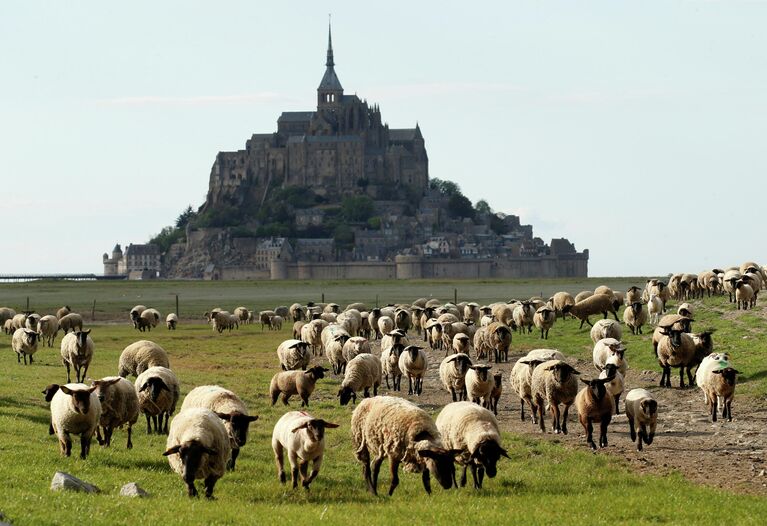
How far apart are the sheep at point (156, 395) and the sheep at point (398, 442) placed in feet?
16.6

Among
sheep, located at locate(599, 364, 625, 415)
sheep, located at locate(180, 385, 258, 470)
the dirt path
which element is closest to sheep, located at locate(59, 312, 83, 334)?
the dirt path

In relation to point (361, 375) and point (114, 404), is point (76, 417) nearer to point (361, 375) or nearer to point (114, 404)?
point (114, 404)

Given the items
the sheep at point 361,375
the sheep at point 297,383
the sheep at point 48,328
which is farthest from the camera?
→ the sheep at point 48,328

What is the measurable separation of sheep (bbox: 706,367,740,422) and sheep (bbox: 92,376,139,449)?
10110mm

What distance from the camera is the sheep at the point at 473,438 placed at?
14.2 m

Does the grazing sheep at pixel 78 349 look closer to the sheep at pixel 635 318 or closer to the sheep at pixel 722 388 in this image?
the sheep at pixel 722 388

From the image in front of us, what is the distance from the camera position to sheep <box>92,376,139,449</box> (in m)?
16.7

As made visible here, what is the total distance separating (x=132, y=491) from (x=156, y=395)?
5820 mm

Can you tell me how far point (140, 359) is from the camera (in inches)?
919

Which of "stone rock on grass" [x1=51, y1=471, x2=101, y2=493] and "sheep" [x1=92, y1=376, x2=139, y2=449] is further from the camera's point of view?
"sheep" [x1=92, y1=376, x2=139, y2=449]

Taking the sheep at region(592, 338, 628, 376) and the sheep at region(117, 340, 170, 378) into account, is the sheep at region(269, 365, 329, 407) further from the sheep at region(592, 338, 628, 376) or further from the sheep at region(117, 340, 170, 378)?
the sheep at region(592, 338, 628, 376)

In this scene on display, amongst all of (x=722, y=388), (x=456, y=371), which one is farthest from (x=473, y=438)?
(x=456, y=371)

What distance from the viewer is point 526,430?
1975 centimetres

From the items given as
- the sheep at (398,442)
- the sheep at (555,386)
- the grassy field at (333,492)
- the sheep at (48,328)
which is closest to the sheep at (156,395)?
the grassy field at (333,492)
